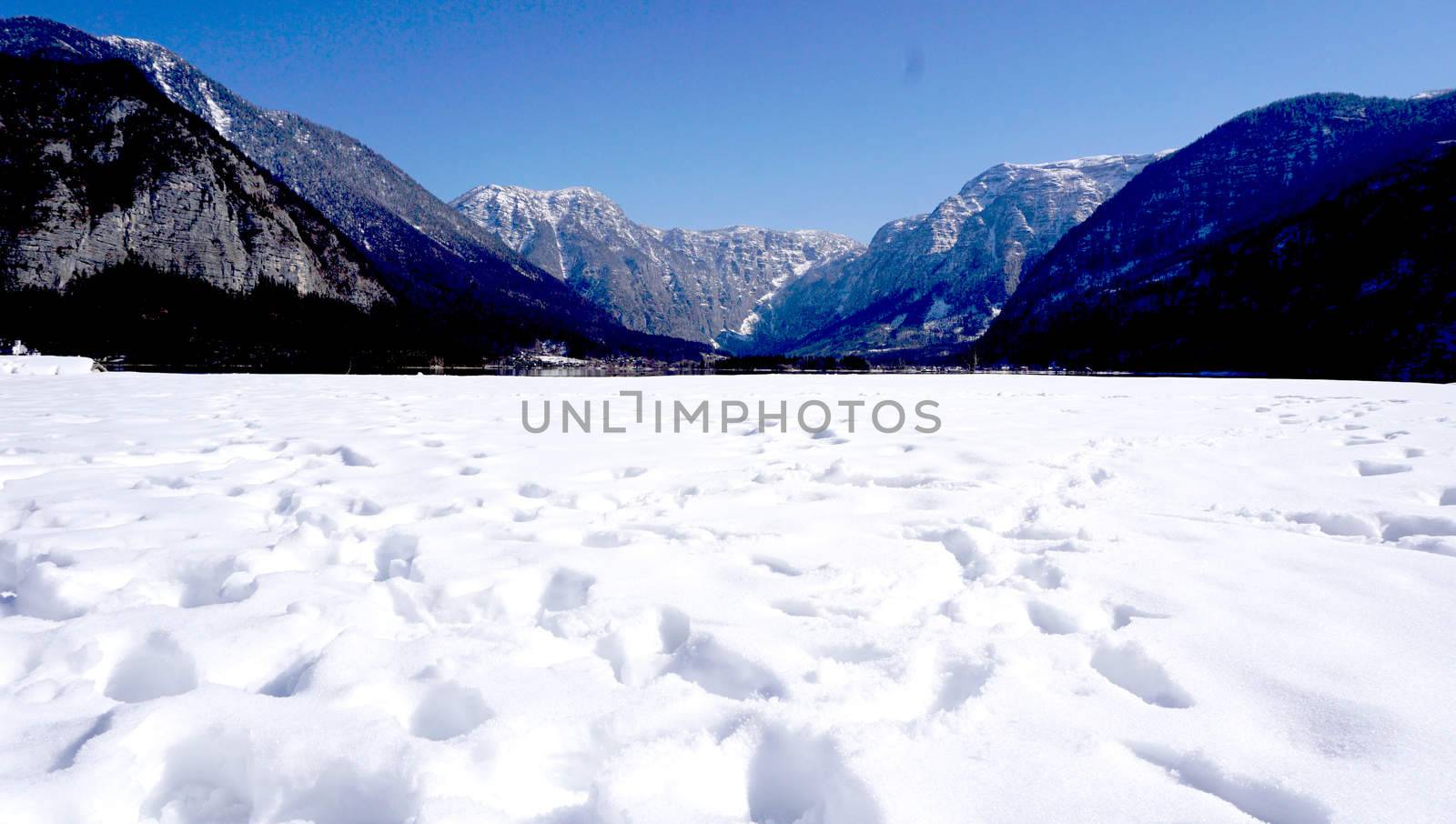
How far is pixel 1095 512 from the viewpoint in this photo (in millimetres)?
4516

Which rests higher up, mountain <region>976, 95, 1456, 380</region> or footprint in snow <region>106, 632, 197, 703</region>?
mountain <region>976, 95, 1456, 380</region>

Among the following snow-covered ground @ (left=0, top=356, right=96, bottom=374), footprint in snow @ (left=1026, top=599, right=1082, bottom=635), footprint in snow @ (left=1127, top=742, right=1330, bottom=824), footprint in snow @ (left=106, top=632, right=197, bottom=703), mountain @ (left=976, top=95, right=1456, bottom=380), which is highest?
mountain @ (left=976, top=95, right=1456, bottom=380)

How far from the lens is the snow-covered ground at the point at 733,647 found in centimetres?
181

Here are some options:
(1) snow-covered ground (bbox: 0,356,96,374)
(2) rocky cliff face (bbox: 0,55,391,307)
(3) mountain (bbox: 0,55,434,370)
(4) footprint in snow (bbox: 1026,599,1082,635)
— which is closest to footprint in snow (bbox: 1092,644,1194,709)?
(4) footprint in snow (bbox: 1026,599,1082,635)

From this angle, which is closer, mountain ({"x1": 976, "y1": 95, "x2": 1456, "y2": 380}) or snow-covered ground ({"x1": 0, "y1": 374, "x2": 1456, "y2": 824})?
snow-covered ground ({"x1": 0, "y1": 374, "x2": 1456, "y2": 824})

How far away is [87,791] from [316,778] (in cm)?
58

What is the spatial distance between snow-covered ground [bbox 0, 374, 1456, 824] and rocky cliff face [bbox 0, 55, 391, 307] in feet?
459

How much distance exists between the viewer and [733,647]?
2.57 meters

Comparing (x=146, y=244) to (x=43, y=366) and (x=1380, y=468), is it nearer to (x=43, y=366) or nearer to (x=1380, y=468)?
(x=43, y=366)

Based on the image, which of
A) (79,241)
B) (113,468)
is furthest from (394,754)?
(79,241)

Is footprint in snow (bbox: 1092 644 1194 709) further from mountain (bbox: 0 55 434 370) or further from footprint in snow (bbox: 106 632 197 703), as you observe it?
mountain (bbox: 0 55 434 370)

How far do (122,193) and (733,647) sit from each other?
515 ft

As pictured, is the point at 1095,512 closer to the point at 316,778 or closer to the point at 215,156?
the point at 316,778

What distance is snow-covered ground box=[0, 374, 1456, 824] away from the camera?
181cm
